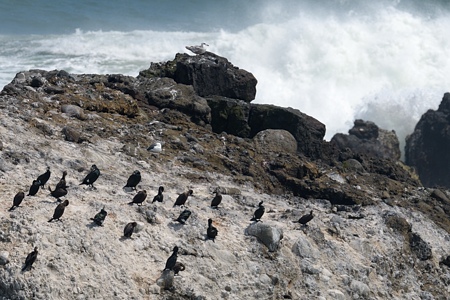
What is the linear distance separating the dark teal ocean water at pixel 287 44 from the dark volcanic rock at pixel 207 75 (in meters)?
15.7

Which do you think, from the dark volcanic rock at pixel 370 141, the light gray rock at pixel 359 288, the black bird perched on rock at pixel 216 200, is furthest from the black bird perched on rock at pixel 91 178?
the dark volcanic rock at pixel 370 141

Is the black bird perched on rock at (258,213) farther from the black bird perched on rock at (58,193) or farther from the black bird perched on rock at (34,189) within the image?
the black bird perched on rock at (34,189)

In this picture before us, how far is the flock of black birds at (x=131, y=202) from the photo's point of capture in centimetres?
1367

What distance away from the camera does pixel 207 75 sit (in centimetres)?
2369

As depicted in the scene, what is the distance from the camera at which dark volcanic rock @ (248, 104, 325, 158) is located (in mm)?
22578

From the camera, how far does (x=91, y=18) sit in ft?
197

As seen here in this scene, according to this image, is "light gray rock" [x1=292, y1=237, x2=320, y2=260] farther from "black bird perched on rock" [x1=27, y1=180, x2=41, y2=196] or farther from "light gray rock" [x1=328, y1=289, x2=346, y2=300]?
"black bird perched on rock" [x1=27, y1=180, x2=41, y2=196]

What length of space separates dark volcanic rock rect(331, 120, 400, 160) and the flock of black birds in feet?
54.2

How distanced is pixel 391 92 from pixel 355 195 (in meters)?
31.3

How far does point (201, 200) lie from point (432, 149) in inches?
921

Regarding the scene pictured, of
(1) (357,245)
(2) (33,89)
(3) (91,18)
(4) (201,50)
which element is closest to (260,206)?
(1) (357,245)

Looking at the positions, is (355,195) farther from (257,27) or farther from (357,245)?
(257,27)

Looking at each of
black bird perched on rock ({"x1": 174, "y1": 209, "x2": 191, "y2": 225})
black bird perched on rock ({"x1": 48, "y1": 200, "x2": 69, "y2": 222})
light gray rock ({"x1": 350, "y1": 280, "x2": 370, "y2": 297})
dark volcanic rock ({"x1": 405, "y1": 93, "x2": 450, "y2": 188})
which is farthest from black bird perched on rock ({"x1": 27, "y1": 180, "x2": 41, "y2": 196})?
dark volcanic rock ({"x1": 405, "y1": 93, "x2": 450, "y2": 188})

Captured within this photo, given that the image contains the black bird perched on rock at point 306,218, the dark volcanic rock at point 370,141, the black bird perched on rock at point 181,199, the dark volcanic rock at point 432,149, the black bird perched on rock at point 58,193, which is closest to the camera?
the black bird perched on rock at point 58,193
